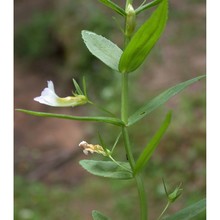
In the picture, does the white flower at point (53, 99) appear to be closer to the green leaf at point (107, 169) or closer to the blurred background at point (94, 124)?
the green leaf at point (107, 169)

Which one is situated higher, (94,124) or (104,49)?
(104,49)

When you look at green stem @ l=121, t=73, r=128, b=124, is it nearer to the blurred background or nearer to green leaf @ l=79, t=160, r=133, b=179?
green leaf @ l=79, t=160, r=133, b=179

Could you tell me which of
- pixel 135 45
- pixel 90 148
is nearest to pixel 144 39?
pixel 135 45

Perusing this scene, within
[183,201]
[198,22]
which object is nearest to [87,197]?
[183,201]

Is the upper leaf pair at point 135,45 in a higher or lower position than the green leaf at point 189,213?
higher

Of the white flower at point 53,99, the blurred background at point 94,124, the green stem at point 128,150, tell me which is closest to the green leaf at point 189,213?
the green stem at point 128,150

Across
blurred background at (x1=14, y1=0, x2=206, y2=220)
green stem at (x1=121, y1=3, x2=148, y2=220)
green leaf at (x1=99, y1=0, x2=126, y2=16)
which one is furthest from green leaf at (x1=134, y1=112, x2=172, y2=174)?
blurred background at (x1=14, y1=0, x2=206, y2=220)

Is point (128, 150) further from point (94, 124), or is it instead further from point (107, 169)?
point (94, 124)
